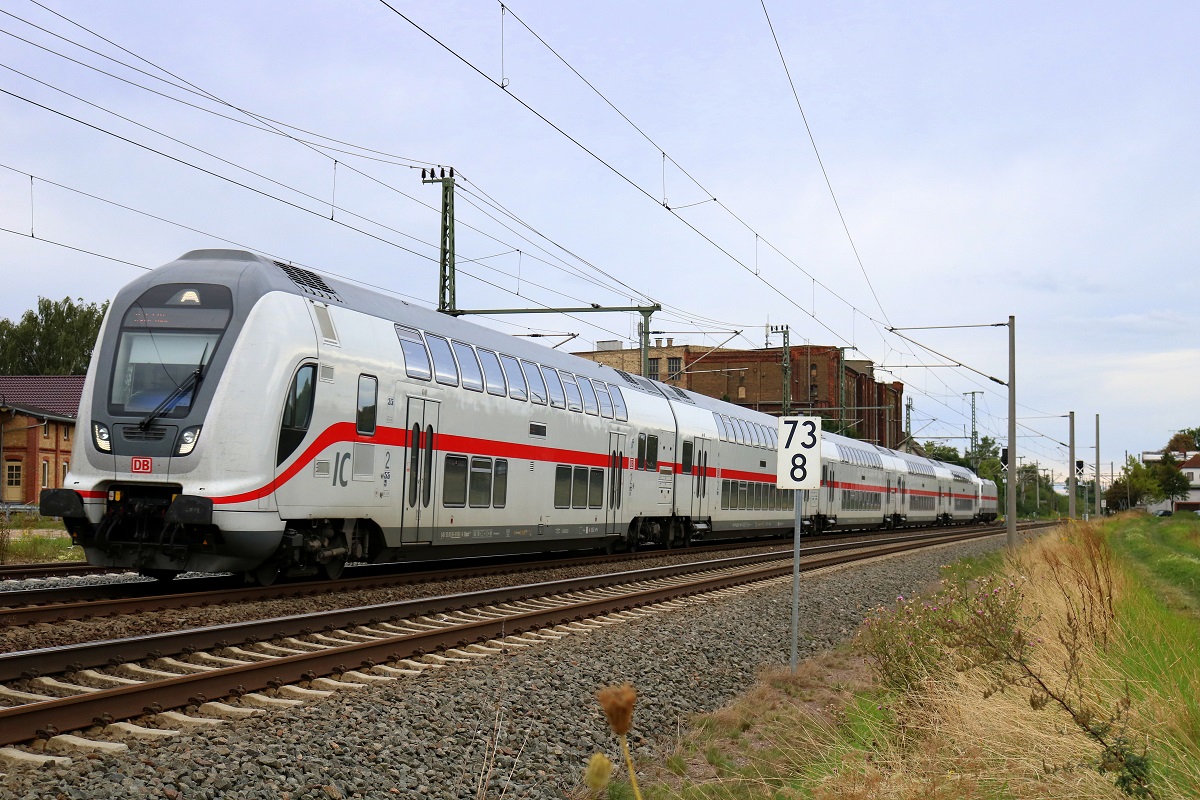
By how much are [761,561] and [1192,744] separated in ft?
60.5

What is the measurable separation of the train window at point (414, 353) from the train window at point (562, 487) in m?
4.53

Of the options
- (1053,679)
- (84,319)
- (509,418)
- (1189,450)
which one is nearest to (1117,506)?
(1189,450)

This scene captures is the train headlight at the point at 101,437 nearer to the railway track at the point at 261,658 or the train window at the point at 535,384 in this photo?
the railway track at the point at 261,658

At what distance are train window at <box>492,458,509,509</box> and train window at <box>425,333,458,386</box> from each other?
1.85 meters

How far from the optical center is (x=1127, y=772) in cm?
415

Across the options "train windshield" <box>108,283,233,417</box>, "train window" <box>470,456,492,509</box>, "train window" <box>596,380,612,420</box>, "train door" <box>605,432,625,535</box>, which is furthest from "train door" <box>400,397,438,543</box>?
"train door" <box>605,432,625,535</box>

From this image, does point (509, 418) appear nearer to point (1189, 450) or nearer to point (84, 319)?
point (84, 319)

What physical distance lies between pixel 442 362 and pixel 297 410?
3.43 m

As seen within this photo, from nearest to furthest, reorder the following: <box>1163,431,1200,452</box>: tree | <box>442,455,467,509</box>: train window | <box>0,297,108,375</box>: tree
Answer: <box>442,455,467,509</box>: train window → <box>0,297,108,375</box>: tree → <box>1163,431,1200,452</box>: tree

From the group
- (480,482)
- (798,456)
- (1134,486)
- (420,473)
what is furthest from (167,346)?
(1134,486)

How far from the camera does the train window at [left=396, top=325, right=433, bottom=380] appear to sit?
14.6 metres

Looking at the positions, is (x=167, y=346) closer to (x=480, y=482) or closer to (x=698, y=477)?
(x=480, y=482)

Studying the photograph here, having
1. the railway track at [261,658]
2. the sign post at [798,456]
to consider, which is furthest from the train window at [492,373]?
the sign post at [798,456]

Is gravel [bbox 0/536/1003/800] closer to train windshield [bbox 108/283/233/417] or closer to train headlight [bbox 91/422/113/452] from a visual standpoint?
train windshield [bbox 108/283/233/417]
